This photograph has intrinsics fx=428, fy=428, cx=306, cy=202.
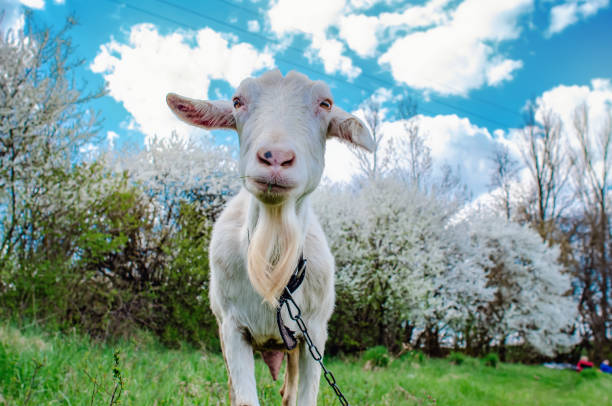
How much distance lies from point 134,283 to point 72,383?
4793mm

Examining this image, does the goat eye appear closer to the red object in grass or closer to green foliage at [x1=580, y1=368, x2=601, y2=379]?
green foliage at [x1=580, y1=368, x2=601, y2=379]

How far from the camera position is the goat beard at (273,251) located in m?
2.21

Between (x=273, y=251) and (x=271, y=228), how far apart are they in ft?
0.42

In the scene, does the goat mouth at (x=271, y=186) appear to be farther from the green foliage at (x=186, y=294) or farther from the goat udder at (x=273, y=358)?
the green foliage at (x=186, y=294)

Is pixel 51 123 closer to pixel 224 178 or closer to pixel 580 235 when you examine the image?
pixel 224 178

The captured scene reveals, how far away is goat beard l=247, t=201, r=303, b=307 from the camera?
2.21 metres

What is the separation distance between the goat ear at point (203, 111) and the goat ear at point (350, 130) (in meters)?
0.60

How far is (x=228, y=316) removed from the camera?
2443mm

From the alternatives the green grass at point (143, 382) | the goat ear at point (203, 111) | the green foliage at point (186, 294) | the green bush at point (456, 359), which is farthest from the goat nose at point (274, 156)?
the green bush at point (456, 359)

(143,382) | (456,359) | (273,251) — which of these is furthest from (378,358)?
(273,251)

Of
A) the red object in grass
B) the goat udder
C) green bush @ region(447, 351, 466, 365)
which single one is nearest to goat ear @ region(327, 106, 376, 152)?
the goat udder

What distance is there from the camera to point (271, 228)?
222cm

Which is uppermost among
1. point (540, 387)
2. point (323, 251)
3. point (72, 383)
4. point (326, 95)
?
point (326, 95)

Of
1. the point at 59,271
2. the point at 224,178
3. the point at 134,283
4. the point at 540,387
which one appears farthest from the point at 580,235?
the point at 59,271
